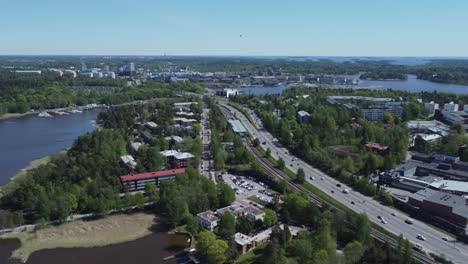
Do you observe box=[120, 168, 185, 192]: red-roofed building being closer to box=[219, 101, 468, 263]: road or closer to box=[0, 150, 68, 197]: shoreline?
box=[0, 150, 68, 197]: shoreline

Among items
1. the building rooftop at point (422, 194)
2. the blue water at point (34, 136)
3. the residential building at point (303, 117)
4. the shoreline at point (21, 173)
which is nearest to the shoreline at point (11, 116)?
the blue water at point (34, 136)

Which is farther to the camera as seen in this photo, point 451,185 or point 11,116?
point 11,116

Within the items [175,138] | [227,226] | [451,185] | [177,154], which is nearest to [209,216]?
[227,226]

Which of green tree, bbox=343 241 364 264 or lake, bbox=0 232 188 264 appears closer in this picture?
green tree, bbox=343 241 364 264

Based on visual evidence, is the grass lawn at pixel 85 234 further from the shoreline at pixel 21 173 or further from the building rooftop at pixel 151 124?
the building rooftop at pixel 151 124

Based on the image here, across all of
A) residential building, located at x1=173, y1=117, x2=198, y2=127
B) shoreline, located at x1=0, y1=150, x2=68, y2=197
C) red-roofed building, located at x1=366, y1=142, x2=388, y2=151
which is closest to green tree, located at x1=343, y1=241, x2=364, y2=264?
red-roofed building, located at x1=366, y1=142, x2=388, y2=151

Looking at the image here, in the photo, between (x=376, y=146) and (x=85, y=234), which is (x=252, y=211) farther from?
(x=376, y=146)
